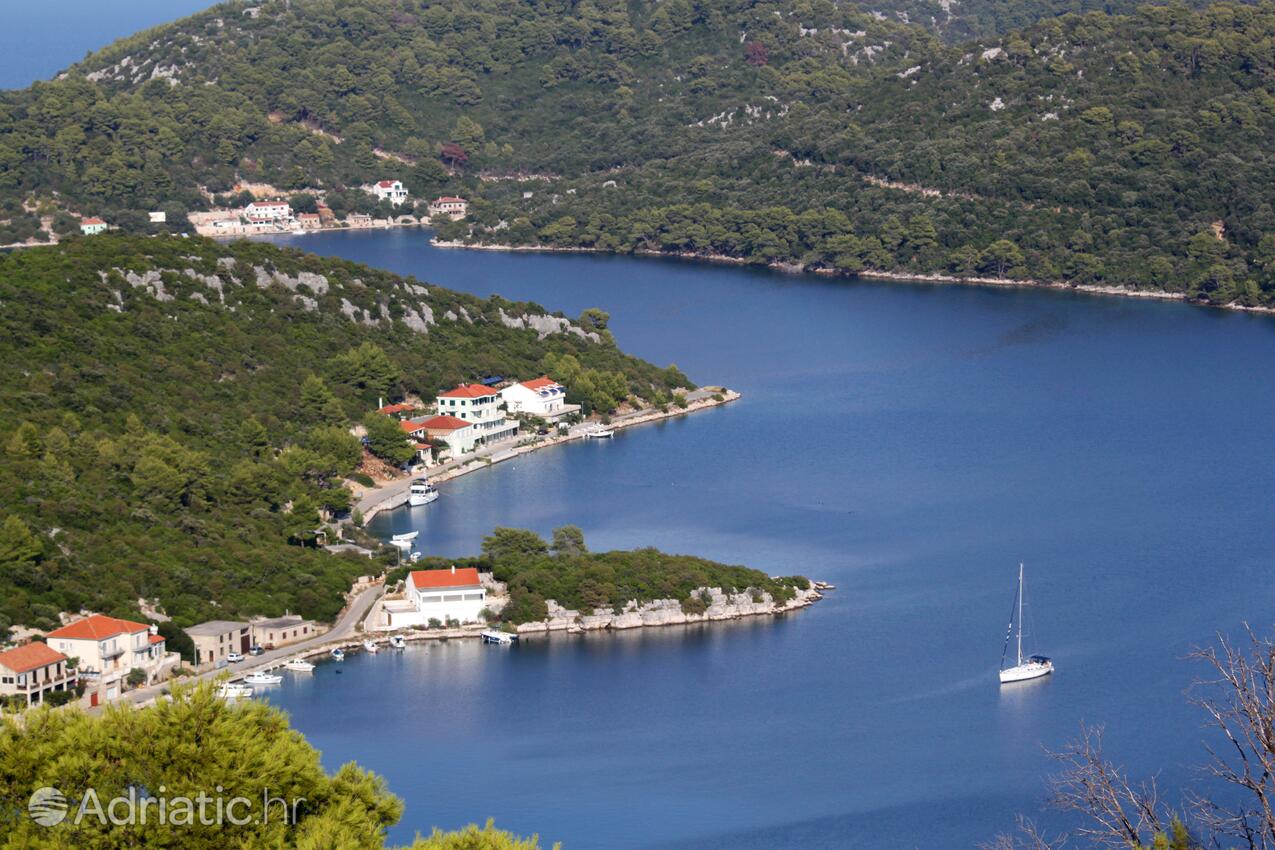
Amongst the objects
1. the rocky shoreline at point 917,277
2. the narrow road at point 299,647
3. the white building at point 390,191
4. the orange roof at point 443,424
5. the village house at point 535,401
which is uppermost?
the white building at point 390,191

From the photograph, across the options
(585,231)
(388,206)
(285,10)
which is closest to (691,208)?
(585,231)

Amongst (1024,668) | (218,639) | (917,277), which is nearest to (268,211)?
(917,277)

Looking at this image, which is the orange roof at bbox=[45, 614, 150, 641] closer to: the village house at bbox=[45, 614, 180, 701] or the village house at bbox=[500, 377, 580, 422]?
the village house at bbox=[45, 614, 180, 701]

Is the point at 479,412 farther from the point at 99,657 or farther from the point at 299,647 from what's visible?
the point at 99,657

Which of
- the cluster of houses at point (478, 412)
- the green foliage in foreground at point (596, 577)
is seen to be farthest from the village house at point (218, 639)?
the cluster of houses at point (478, 412)

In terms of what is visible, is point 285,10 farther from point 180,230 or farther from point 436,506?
point 436,506

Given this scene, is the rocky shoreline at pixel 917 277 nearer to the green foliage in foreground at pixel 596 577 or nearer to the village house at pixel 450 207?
the village house at pixel 450 207

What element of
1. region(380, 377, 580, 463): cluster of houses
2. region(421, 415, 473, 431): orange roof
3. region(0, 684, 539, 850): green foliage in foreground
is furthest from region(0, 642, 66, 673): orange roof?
region(421, 415, 473, 431): orange roof
